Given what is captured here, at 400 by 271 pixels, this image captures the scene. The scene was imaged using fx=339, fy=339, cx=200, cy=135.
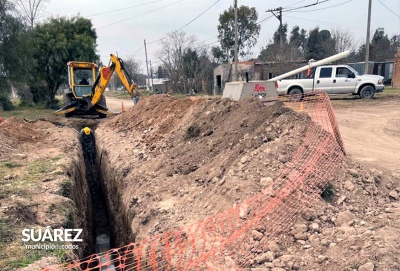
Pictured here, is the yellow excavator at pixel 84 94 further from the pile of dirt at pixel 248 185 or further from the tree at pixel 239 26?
the tree at pixel 239 26

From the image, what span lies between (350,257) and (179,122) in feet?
24.8

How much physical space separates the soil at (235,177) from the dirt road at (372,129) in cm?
4

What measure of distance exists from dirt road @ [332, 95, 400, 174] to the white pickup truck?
52 cm

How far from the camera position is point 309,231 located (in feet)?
14.3

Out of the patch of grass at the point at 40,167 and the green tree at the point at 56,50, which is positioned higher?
the green tree at the point at 56,50

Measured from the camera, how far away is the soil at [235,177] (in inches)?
156

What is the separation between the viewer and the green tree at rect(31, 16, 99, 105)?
26.1m

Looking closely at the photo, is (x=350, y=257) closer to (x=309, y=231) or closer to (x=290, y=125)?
(x=309, y=231)

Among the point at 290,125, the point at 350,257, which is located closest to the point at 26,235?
the point at 350,257

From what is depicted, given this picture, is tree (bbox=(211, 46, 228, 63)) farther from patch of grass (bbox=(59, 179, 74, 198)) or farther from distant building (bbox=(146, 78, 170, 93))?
patch of grass (bbox=(59, 179, 74, 198))

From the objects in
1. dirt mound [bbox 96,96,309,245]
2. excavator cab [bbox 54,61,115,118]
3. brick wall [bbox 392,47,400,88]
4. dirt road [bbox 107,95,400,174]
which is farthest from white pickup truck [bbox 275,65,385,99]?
brick wall [bbox 392,47,400,88]

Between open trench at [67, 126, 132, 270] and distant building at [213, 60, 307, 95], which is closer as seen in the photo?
open trench at [67, 126, 132, 270]

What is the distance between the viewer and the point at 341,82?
1603 centimetres

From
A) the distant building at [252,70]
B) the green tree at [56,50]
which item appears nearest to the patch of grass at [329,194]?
the distant building at [252,70]
